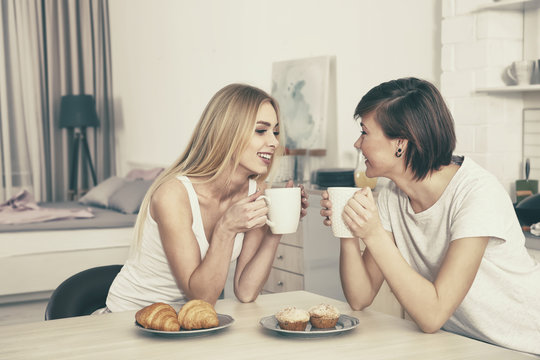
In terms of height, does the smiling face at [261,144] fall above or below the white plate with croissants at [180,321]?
above

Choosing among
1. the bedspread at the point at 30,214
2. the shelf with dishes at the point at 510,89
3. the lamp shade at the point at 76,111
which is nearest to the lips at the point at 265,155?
the shelf with dishes at the point at 510,89

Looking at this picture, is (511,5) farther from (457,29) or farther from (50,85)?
(50,85)

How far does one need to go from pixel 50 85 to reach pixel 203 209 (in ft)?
16.4

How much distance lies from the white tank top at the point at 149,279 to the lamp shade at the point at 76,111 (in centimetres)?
457

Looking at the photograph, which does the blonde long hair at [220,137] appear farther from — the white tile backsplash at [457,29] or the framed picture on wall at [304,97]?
the framed picture on wall at [304,97]

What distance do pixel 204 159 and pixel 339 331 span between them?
69cm

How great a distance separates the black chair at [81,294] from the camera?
5.30 feet

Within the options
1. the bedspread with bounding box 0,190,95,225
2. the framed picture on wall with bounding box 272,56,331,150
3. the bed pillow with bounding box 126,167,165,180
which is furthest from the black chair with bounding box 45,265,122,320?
the bed pillow with bounding box 126,167,165,180

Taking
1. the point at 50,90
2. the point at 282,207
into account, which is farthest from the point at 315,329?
the point at 50,90

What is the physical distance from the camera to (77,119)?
6059 mm

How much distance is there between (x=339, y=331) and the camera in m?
1.16

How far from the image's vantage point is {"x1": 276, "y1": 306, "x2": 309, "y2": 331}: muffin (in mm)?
1157

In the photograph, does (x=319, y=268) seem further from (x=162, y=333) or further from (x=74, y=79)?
(x=74, y=79)

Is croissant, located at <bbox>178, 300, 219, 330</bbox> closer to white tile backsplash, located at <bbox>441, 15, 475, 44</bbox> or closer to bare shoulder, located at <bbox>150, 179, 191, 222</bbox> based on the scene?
bare shoulder, located at <bbox>150, 179, 191, 222</bbox>
